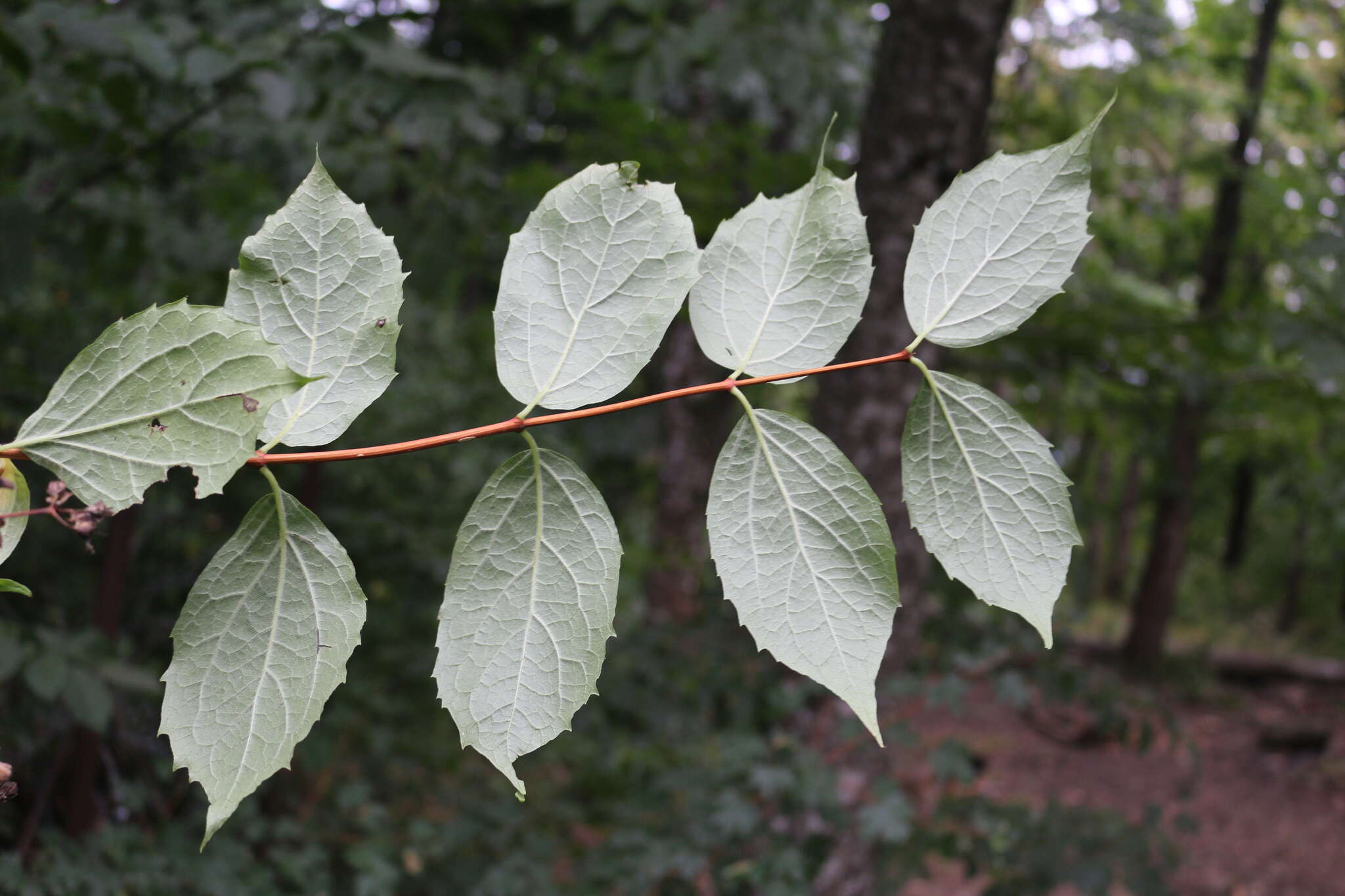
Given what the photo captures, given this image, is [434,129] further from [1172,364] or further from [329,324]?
[1172,364]

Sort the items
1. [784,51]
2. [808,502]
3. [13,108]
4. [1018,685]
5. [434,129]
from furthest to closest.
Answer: [1018,685], [784,51], [434,129], [13,108], [808,502]

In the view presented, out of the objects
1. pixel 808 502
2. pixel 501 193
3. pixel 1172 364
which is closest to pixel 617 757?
pixel 501 193

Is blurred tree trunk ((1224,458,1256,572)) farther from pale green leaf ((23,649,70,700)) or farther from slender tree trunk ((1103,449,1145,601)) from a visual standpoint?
pale green leaf ((23,649,70,700))

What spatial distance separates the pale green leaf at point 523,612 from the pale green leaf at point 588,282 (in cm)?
6

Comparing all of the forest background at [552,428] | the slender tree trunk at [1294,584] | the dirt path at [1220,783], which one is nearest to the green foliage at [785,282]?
the forest background at [552,428]

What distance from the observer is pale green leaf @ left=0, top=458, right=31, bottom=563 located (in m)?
0.47

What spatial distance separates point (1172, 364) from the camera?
146 inches

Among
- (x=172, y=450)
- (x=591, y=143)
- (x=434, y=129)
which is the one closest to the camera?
(x=172, y=450)

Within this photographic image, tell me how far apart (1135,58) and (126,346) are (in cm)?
775

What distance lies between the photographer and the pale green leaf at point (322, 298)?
21.7 inches

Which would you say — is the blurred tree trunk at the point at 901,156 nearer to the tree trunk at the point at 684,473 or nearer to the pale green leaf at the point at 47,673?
the pale green leaf at the point at 47,673

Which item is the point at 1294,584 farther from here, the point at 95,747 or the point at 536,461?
the point at 536,461

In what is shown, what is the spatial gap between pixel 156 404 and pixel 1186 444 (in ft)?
29.7

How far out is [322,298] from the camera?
1.85 feet
